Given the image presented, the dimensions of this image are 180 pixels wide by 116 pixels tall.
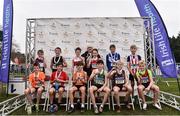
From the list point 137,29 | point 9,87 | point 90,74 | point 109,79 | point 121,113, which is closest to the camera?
point 121,113

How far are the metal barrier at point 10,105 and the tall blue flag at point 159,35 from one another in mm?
5497

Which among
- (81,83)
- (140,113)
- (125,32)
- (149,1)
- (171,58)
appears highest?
(149,1)

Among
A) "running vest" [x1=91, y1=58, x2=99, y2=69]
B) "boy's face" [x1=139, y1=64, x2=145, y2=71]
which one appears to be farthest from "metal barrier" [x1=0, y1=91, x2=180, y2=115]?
"running vest" [x1=91, y1=58, x2=99, y2=69]

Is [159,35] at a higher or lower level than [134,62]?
higher

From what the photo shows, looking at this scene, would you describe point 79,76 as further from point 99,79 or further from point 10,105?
point 10,105

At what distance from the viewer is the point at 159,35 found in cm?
1162

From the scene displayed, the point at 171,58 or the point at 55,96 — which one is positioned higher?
the point at 171,58

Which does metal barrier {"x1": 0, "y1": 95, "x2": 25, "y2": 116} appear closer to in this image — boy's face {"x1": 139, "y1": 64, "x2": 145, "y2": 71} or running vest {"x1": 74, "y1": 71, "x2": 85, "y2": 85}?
running vest {"x1": 74, "y1": 71, "x2": 85, "y2": 85}

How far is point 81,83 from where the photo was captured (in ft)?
26.5

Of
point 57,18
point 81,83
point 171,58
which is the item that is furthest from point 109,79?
point 171,58

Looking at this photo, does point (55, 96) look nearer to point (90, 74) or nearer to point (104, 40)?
point (90, 74)

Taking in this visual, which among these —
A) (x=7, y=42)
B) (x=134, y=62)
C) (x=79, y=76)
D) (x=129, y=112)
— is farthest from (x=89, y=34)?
(x=129, y=112)

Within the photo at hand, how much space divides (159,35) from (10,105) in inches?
245

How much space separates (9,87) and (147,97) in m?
5.03
